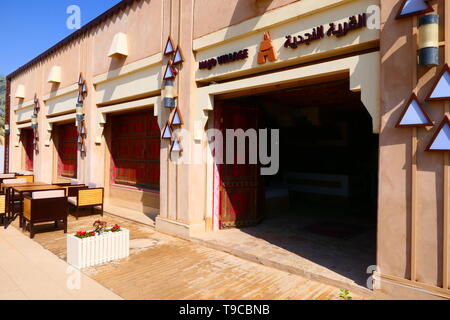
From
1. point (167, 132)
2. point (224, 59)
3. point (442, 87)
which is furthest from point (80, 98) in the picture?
point (442, 87)

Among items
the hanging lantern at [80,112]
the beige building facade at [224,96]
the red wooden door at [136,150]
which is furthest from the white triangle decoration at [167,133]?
the hanging lantern at [80,112]

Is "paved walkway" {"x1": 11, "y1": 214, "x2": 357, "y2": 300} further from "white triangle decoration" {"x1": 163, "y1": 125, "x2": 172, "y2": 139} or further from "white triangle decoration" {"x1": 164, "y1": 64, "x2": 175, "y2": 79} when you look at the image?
"white triangle decoration" {"x1": 164, "y1": 64, "x2": 175, "y2": 79}

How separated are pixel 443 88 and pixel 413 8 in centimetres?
116

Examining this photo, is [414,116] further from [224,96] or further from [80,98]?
[80,98]

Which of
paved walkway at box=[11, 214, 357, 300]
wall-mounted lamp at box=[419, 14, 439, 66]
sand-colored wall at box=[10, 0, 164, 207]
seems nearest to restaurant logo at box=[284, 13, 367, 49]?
wall-mounted lamp at box=[419, 14, 439, 66]

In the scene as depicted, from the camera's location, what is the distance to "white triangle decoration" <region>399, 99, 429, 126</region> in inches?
157

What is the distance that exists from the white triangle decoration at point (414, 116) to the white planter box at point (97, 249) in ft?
17.2

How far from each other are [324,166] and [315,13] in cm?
847

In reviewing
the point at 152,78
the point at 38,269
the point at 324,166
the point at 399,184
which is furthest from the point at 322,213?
the point at 38,269

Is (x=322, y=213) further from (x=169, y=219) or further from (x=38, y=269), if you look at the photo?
(x=38, y=269)

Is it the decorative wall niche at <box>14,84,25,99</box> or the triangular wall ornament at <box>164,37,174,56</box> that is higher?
the decorative wall niche at <box>14,84,25,99</box>

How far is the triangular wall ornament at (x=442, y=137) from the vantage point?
12.5ft

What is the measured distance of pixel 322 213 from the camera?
33.6 ft

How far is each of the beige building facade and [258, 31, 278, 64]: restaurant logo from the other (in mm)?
26
